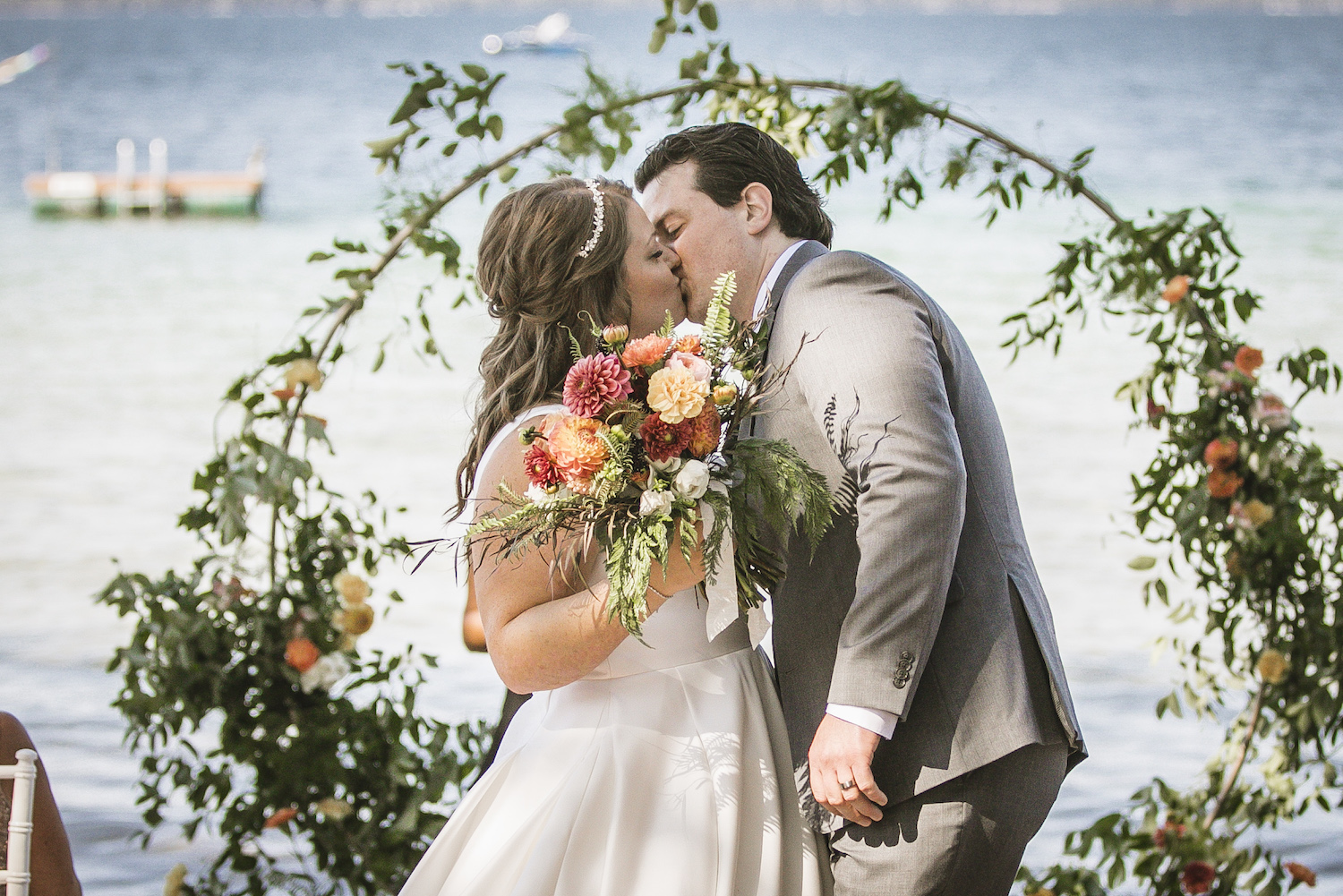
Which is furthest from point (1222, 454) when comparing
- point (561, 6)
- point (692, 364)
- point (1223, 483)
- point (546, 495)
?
point (561, 6)

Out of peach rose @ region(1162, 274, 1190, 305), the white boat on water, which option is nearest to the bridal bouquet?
the white boat on water

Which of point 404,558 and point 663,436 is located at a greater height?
point 663,436

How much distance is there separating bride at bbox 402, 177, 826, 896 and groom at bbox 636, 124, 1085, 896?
116 mm

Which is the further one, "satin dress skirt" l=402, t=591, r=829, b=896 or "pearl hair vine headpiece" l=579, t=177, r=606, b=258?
"pearl hair vine headpiece" l=579, t=177, r=606, b=258

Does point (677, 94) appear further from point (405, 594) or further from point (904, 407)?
point (405, 594)

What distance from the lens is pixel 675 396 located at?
1.85 m

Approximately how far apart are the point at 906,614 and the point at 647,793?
596 mm

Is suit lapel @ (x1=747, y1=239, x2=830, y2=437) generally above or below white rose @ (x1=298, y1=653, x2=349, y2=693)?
above

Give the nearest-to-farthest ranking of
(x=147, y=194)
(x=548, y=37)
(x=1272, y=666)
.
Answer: (x=1272, y=666), (x=548, y=37), (x=147, y=194)

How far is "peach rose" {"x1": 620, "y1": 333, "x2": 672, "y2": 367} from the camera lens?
1.94 meters

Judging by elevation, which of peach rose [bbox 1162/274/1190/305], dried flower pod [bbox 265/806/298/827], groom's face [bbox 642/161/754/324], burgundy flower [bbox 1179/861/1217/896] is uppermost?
groom's face [bbox 642/161/754/324]

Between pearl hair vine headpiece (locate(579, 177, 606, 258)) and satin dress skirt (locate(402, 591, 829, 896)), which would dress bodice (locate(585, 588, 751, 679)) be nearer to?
satin dress skirt (locate(402, 591, 829, 896))

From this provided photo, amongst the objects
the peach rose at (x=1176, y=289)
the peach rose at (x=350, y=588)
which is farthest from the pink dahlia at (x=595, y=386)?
the peach rose at (x=1176, y=289)

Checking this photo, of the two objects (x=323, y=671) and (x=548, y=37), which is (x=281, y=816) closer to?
(x=323, y=671)
